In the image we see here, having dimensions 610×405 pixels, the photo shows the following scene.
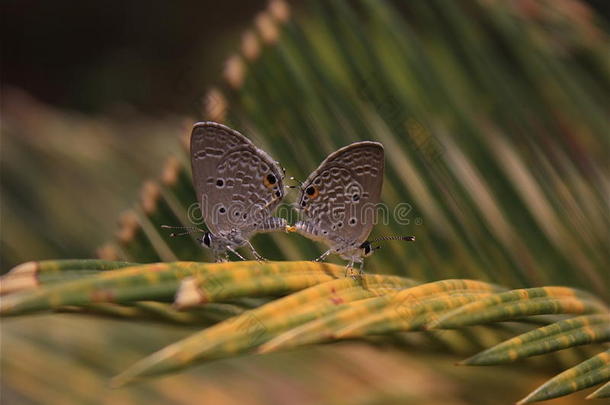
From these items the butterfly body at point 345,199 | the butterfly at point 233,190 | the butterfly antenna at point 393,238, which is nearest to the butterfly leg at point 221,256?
the butterfly at point 233,190

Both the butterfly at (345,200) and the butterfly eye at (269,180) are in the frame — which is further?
the butterfly eye at (269,180)

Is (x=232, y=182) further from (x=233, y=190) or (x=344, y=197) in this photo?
(x=344, y=197)

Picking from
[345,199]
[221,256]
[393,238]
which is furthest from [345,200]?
[221,256]

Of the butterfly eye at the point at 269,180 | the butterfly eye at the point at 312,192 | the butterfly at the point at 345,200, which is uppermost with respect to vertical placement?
the butterfly eye at the point at 269,180

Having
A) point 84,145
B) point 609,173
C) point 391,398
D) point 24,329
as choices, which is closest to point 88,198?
point 84,145

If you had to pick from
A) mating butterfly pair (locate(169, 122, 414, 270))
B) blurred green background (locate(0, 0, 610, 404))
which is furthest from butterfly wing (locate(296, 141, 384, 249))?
Answer: blurred green background (locate(0, 0, 610, 404))

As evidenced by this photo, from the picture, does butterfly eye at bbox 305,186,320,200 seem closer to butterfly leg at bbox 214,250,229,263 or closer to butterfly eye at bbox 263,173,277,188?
butterfly eye at bbox 263,173,277,188

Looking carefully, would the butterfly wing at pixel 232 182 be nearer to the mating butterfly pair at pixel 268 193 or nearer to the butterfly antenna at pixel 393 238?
the mating butterfly pair at pixel 268 193

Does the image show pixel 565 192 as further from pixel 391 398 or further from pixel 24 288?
pixel 24 288

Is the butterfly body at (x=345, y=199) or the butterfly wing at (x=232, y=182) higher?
the butterfly wing at (x=232, y=182)
